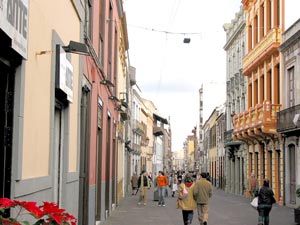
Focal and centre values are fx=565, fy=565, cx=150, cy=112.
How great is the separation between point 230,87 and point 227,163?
671cm

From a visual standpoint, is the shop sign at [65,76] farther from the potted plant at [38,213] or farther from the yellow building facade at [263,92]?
the yellow building facade at [263,92]

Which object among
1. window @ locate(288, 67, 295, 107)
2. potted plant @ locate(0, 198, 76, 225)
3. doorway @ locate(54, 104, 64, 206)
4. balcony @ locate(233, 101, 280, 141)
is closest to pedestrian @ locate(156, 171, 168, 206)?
balcony @ locate(233, 101, 280, 141)

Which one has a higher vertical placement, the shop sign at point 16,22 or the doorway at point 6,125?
the shop sign at point 16,22

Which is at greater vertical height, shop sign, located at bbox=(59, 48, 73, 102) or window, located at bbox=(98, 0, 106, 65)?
window, located at bbox=(98, 0, 106, 65)

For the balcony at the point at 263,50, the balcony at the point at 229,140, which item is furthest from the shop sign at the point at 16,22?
the balcony at the point at 229,140

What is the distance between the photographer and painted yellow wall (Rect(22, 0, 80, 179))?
240 inches

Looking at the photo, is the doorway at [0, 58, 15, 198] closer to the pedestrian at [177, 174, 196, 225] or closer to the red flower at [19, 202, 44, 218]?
the red flower at [19, 202, 44, 218]

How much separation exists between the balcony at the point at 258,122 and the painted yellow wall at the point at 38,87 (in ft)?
77.0

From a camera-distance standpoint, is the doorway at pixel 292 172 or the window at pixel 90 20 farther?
the doorway at pixel 292 172

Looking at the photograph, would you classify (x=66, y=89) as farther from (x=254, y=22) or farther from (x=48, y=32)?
(x=254, y=22)

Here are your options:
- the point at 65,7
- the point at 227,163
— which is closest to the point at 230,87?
the point at 227,163

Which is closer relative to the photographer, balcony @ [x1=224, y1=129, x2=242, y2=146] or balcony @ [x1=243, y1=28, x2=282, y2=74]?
balcony @ [x1=243, y1=28, x2=282, y2=74]

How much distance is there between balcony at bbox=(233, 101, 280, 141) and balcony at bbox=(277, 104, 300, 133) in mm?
936

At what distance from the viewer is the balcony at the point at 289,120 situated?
2589 centimetres
